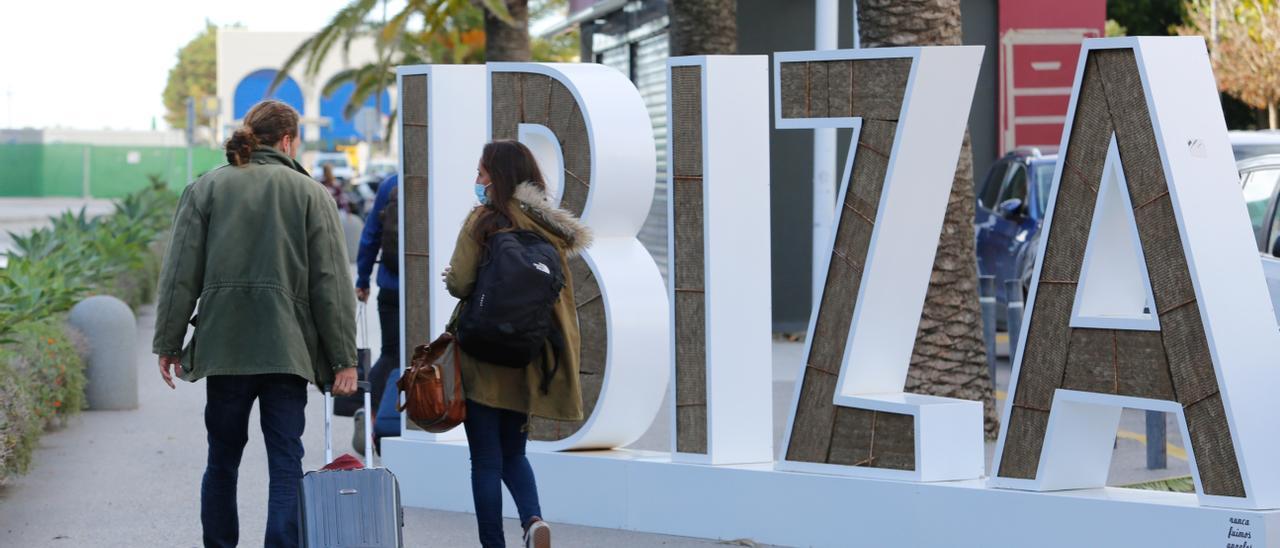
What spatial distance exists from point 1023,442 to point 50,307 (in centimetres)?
662

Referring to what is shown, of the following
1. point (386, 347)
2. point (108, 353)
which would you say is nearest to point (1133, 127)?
point (386, 347)

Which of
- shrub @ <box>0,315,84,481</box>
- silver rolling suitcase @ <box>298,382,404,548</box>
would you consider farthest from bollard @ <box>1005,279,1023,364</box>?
shrub @ <box>0,315,84,481</box>

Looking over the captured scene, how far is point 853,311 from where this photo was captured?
6.30 metres

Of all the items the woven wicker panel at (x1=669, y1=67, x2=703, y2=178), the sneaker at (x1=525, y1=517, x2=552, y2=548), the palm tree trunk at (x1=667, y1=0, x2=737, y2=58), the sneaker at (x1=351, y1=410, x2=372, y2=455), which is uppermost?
the palm tree trunk at (x1=667, y1=0, x2=737, y2=58)

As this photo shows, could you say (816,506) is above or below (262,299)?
below

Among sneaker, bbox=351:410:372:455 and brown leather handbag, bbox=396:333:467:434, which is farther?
sneaker, bbox=351:410:372:455

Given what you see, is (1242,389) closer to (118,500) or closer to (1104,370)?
(1104,370)

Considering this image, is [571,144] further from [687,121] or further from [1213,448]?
[1213,448]

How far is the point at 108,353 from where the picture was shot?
10922mm

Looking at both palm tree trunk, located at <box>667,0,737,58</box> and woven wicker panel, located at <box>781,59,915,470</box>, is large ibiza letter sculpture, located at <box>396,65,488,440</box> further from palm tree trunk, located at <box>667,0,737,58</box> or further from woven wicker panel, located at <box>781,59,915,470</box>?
palm tree trunk, located at <box>667,0,737,58</box>

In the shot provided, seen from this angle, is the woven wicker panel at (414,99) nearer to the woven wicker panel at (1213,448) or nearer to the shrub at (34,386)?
the shrub at (34,386)

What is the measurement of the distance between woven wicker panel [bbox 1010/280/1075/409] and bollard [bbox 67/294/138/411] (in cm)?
692

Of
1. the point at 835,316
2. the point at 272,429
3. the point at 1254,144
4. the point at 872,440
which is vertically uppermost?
the point at 1254,144

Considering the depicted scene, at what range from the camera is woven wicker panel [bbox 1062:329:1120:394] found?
5648 millimetres
